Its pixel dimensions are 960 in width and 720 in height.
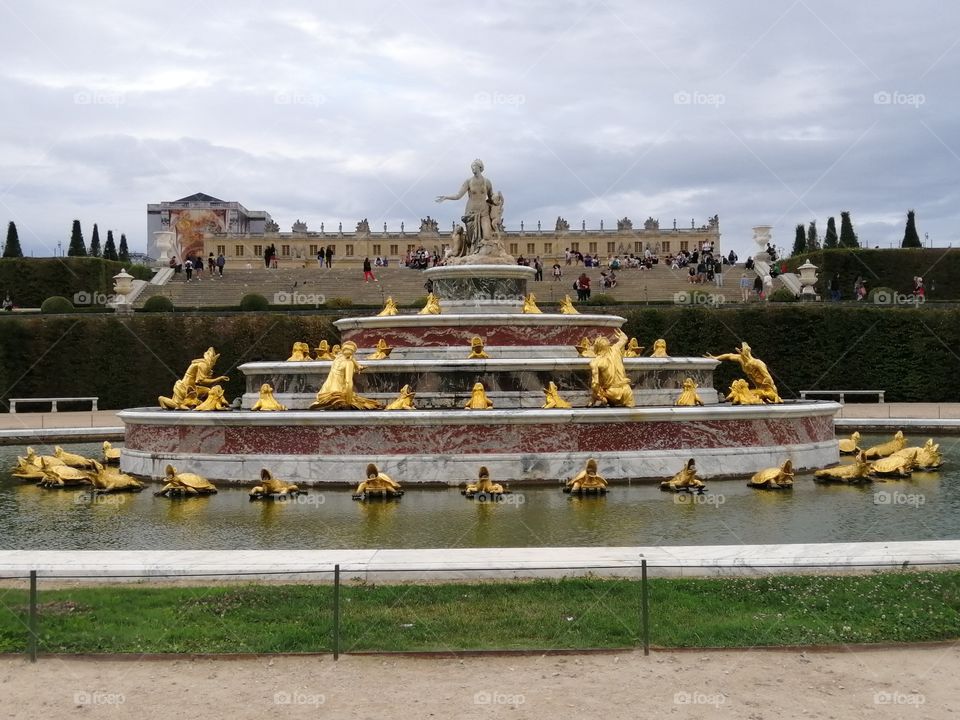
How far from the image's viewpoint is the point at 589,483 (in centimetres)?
1421

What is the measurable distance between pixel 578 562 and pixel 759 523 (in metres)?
3.90

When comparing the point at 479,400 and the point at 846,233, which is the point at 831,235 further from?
the point at 479,400

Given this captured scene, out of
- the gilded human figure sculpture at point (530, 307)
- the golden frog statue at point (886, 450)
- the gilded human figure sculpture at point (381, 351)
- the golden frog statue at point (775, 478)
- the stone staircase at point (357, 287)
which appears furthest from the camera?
the stone staircase at point (357, 287)

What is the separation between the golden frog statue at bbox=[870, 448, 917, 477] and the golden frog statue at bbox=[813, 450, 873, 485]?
0.37m

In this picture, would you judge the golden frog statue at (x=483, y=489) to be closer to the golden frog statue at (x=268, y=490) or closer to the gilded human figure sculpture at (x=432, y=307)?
the golden frog statue at (x=268, y=490)

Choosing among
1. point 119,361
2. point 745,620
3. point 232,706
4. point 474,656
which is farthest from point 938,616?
point 119,361

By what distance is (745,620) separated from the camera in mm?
7531

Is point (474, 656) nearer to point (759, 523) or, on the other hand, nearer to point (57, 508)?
point (759, 523)

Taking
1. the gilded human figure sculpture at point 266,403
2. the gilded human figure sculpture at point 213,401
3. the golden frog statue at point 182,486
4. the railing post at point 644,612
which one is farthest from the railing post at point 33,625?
the gilded human figure sculpture at point 213,401

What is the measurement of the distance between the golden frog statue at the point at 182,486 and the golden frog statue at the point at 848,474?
946 cm

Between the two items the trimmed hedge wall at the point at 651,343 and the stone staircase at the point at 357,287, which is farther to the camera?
the stone staircase at the point at 357,287

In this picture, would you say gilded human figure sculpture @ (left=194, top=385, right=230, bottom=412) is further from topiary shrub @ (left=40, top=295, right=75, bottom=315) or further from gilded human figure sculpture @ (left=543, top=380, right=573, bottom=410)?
topiary shrub @ (left=40, top=295, right=75, bottom=315)

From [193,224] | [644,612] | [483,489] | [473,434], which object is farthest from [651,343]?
[193,224]

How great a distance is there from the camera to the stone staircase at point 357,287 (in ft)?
142
